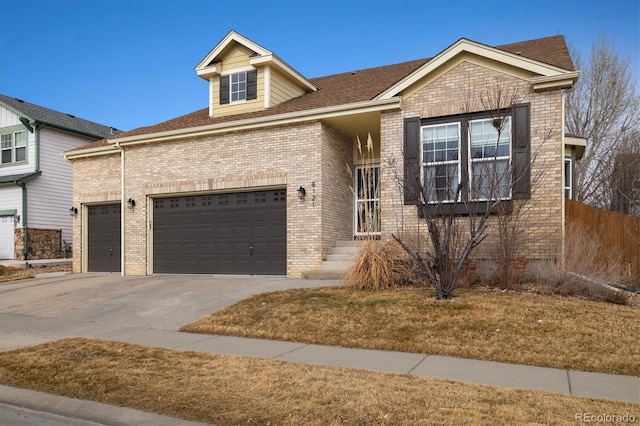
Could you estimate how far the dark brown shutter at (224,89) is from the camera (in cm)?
1577

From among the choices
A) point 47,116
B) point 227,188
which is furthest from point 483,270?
point 47,116

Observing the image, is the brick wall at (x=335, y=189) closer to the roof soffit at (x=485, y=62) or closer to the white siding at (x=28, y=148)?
the roof soffit at (x=485, y=62)

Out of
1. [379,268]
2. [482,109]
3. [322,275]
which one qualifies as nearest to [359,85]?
[482,109]

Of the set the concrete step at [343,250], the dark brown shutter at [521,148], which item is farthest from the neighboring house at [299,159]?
the concrete step at [343,250]

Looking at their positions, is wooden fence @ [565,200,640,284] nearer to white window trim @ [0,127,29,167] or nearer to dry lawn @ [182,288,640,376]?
dry lawn @ [182,288,640,376]

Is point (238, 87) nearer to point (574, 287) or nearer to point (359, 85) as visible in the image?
point (359, 85)

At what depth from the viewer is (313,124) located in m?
13.0

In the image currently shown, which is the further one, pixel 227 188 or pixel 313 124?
pixel 227 188

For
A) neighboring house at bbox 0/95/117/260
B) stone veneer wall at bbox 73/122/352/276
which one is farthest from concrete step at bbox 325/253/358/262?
neighboring house at bbox 0/95/117/260

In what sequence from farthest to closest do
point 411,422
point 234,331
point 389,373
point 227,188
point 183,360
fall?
1. point 227,188
2. point 234,331
3. point 183,360
4. point 389,373
5. point 411,422

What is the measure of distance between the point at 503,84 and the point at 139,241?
39.2 ft

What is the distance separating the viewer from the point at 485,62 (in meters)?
11.2

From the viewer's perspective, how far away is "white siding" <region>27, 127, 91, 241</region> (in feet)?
72.3

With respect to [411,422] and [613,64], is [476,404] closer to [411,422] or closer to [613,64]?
[411,422]
